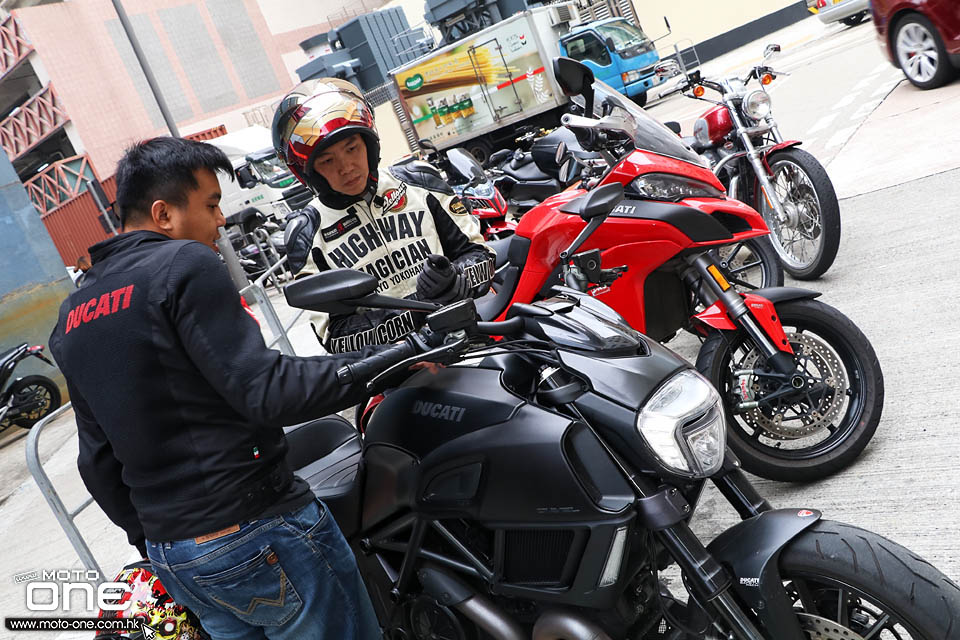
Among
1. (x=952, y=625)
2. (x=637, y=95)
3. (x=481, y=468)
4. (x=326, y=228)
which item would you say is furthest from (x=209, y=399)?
(x=637, y=95)

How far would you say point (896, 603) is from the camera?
1.63 metres

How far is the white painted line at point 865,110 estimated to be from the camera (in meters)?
9.31

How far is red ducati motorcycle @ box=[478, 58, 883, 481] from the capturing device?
2.94 metres

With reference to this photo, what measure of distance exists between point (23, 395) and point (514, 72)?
14855 mm

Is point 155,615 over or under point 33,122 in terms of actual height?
under

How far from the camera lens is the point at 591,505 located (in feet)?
5.64

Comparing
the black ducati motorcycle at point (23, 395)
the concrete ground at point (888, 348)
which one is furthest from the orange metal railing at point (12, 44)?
the concrete ground at point (888, 348)

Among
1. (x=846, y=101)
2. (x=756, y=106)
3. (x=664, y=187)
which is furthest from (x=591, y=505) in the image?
(x=846, y=101)

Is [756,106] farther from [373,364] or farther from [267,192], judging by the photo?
[267,192]

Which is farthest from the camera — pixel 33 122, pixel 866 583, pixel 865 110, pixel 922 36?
pixel 33 122

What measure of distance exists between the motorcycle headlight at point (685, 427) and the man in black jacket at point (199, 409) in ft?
2.22

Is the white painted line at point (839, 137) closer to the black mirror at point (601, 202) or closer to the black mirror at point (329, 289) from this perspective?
the black mirror at point (601, 202)

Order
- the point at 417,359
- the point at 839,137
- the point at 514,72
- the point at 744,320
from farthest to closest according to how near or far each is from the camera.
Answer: the point at 514,72
the point at 839,137
the point at 744,320
the point at 417,359

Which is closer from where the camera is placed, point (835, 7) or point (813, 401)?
point (813, 401)
